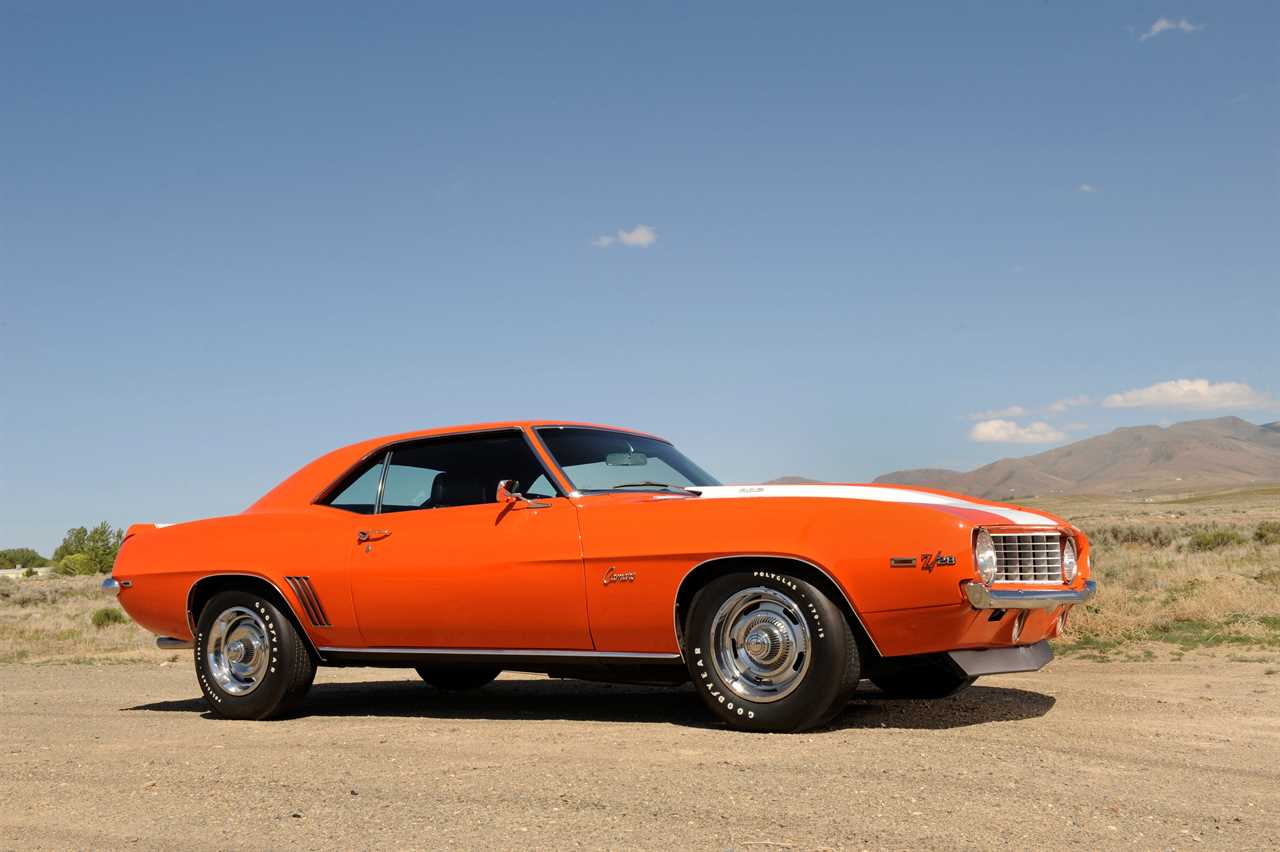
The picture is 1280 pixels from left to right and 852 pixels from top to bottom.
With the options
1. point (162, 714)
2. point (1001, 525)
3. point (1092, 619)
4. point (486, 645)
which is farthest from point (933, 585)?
point (1092, 619)

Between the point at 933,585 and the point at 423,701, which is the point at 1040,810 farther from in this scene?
the point at 423,701

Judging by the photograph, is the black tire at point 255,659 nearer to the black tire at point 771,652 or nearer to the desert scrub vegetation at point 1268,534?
the black tire at point 771,652

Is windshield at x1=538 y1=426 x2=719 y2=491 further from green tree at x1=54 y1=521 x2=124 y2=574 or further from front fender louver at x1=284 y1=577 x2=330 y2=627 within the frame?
green tree at x1=54 y1=521 x2=124 y2=574

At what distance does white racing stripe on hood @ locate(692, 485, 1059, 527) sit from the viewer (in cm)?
570

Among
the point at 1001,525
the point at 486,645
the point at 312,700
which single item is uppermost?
the point at 1001,525

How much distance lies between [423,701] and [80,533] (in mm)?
67873

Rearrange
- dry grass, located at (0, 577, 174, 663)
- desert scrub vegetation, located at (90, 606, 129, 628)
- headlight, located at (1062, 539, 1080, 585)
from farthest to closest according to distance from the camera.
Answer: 1. desert scrub vegetation, located at (90, 606, 129, 628)
2. dry grass, located at (0, 577, 174, 663)
3. headlight, located at (1062, 539, 1080, 585)

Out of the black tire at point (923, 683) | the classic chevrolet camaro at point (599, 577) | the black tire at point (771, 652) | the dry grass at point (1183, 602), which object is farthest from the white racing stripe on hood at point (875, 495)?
the dry grass at point (1183, 602)

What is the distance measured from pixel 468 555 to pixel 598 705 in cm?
149

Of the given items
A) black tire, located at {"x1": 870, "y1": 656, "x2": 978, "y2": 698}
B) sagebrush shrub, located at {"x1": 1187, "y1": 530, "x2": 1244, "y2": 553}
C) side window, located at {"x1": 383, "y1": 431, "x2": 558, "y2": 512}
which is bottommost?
black tire, located at {"x1": 870, "y1": 656, "x2": 978, "y2": 698}

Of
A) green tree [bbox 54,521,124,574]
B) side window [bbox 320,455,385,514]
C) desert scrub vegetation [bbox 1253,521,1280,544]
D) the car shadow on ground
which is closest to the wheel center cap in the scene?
the car shadow on ground

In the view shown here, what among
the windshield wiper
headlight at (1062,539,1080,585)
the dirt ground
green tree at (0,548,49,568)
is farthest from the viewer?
green tree at (0,548,49,568)

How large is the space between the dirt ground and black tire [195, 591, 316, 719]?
157mm

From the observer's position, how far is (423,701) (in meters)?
8.08
